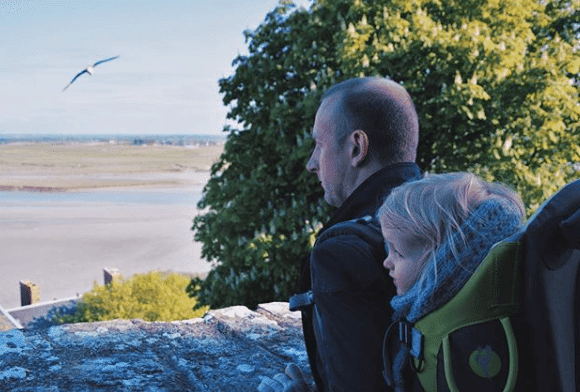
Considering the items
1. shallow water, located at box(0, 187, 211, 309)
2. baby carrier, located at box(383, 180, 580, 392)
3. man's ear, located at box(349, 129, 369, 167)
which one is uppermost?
man's ear, located at box(349, 129, 369, 167)

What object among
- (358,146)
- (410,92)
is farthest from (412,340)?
(410,92)

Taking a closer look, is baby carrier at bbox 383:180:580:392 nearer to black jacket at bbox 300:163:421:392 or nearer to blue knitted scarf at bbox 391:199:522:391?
blue knitted scarf at bbox 391:199:522:391

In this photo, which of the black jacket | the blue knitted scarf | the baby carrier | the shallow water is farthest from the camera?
the shallow water

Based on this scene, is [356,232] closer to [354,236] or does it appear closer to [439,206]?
[354,236]

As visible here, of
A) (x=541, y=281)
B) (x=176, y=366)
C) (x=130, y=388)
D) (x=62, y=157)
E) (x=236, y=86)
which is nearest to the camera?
(x=541, y=281)

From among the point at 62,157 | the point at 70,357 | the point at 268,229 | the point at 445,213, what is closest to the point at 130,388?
the point at 70,357

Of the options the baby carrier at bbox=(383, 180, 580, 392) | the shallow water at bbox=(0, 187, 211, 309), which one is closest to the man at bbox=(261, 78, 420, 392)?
the baby carrier at bbox=(383, 180, 580, 392)

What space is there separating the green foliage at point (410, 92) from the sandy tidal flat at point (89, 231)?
7.57ft

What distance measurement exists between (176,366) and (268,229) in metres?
7.83

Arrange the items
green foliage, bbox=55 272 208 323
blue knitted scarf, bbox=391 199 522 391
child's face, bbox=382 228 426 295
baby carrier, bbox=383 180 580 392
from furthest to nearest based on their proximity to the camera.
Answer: green foliage, bbox=55 272 208 323 < child's face, bbox=382 228 426 295 < blue knitted scarf, bbox=391 199 522 391 < baby carrier, bbox=383 180 580 392

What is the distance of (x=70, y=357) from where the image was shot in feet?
10.1

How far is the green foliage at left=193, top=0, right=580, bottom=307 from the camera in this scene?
9.58 meters

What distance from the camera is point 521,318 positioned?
134cm

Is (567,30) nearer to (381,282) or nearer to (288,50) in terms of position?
(288,50)
